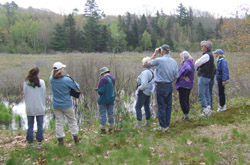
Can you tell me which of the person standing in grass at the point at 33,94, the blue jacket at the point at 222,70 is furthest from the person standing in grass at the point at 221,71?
the person standing in grass at the point at 33,94

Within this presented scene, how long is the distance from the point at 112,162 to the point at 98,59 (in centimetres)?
975

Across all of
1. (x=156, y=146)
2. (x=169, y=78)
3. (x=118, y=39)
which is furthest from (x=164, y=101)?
(x=118, y=39)

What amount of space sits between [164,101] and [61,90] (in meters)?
2.40

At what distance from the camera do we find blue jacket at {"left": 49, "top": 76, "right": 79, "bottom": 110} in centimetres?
499

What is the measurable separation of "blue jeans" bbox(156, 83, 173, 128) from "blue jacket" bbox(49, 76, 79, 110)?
2042 millimetres

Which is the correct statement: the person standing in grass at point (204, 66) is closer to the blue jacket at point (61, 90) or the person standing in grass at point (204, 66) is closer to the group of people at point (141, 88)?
the group of people at point (141, 88)

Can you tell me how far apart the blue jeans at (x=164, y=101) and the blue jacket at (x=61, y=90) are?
204 cm

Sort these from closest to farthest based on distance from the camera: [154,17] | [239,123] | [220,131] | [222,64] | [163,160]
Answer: [163,160] < [220,131] < [239,123] < [222,64] < [154,17]

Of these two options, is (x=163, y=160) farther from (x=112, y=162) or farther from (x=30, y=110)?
(x=30, y=110)

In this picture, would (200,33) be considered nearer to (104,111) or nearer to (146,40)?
(146,40)

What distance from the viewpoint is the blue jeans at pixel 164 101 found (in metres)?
5.38

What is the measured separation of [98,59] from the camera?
13508mm

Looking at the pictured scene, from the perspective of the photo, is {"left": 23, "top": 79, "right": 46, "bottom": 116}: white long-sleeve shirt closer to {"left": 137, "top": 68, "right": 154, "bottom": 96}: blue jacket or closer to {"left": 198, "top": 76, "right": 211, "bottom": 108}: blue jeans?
{"left": 137, "top": 68, "right": 154, "bottom": 96}: blue jacket

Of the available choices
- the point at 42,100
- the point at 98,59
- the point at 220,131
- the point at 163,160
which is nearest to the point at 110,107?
the point at 42,100
